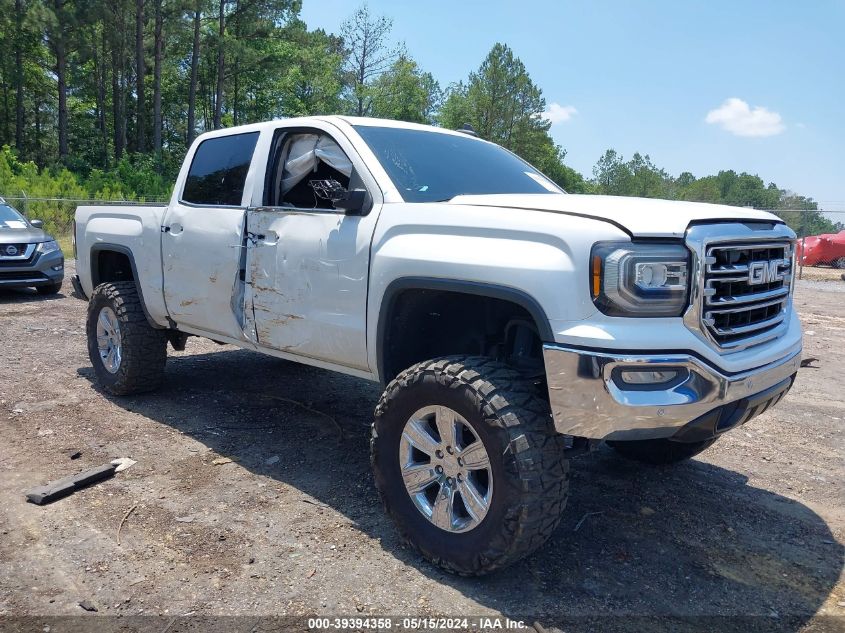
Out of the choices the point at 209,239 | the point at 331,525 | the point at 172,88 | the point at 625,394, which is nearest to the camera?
the point at 625,394

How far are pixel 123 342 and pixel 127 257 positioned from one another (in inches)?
32.8

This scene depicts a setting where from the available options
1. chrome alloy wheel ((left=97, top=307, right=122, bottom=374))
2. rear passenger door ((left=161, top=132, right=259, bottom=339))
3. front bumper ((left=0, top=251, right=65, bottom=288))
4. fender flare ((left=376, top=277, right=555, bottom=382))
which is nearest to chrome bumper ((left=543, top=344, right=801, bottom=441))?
fender flare ((left=376, top=277, right=555, bottom=382))

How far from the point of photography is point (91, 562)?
312 cm

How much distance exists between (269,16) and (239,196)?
36.5 meters

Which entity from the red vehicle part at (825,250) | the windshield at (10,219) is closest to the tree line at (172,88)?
the red vehicle part at (825,250)

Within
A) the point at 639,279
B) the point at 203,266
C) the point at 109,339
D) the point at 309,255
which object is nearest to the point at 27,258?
the point at 109,339

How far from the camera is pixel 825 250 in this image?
20875 millimetres

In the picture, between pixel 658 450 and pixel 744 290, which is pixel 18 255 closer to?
pixel 658 450

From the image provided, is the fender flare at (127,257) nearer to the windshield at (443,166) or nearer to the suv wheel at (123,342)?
the suv wheel at (123,342)

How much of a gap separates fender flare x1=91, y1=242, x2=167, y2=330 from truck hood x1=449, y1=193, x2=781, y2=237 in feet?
9.90

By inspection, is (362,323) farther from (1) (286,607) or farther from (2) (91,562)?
(2) (91,562)

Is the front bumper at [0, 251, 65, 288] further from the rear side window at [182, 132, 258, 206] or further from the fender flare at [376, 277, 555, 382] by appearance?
the fender flare at [376, 277, 555, 382]

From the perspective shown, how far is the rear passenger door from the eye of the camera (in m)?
4.42

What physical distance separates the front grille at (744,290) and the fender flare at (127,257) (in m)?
4.09
